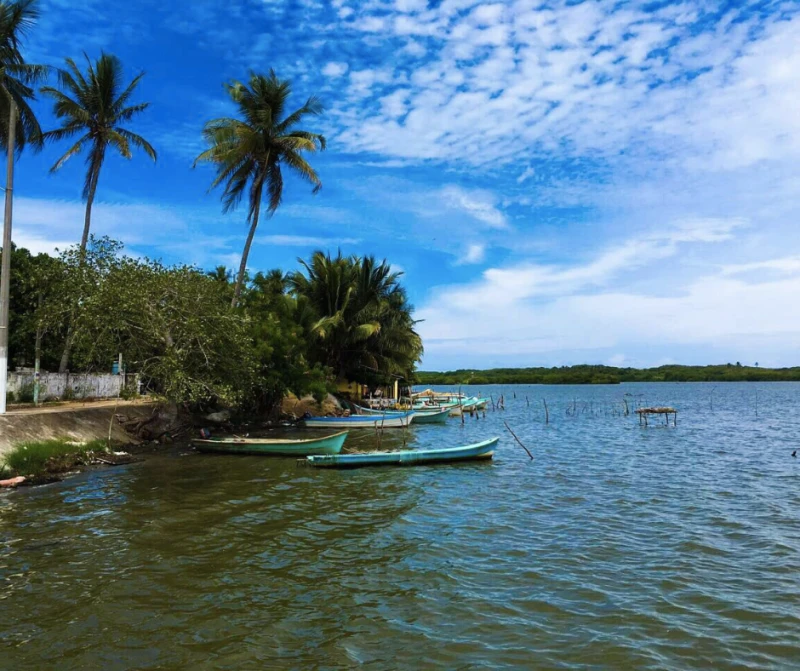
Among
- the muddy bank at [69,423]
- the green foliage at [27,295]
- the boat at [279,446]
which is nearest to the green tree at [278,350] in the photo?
the boat at [279,446]

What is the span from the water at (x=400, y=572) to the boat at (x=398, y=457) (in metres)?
1.49

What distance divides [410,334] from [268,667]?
3495cm

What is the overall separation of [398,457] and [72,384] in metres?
15.7

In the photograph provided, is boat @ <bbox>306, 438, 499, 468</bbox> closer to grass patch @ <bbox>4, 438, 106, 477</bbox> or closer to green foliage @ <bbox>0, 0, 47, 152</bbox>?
grass patch @ <bbox>4, 438, 106, 477</bbox>

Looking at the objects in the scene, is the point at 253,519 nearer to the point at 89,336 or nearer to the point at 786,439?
the point at 89,336

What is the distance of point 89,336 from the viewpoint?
19.0 m

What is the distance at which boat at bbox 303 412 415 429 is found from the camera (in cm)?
2852

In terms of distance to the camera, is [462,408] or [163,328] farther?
[462,408]

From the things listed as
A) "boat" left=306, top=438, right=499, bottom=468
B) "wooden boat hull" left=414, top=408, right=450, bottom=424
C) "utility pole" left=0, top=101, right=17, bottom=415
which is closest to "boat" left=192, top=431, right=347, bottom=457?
"boat" left=306, top=438, right=499, bottom=468

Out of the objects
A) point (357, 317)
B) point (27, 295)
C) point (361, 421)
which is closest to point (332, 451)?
point (361, 421)

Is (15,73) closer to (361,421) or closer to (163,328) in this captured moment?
(163,328)

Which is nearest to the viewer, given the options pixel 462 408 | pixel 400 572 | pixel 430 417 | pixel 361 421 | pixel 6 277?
pixel 400 572

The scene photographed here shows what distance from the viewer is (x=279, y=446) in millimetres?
18656

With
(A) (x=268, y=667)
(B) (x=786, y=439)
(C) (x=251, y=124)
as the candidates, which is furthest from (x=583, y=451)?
(C) (x=251, y=124)
